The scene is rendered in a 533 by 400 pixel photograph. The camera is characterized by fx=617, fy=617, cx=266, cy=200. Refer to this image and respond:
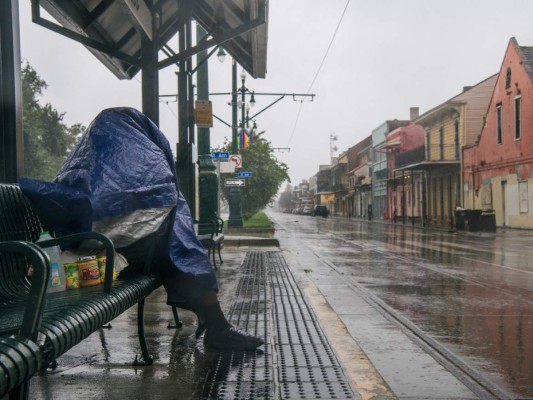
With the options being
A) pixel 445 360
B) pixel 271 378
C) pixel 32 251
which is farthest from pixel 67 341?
pixel 445 360

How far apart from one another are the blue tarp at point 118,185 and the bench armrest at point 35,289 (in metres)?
1.25

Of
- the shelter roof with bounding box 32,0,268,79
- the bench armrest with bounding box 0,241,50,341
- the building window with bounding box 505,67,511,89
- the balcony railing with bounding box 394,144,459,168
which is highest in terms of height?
the building window with bounding box 505,67,511,89

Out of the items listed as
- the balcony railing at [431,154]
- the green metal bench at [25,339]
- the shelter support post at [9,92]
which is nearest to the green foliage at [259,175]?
the balcony railing at [431,154]

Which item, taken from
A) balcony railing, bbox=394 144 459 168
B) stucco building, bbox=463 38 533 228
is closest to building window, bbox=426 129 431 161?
balcony railing, bbox=394 144 459 168

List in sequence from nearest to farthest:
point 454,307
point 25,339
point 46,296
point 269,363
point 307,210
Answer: point 25,339, point 46,296, point 269,363, point 454,307, point 307,210

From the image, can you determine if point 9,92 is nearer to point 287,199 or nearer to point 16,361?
point 16,361

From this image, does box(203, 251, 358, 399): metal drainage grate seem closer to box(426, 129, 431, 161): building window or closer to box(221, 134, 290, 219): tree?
box(221, 134, 290, 219): tree

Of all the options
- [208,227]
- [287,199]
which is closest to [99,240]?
[208,227]

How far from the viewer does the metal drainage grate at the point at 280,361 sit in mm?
3385

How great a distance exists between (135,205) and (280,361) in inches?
55.7

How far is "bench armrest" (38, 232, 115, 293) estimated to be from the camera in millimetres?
2826

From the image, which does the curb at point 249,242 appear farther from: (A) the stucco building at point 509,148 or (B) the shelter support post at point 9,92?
(A) the stucco building at point 509,148

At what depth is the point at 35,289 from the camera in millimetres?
2102

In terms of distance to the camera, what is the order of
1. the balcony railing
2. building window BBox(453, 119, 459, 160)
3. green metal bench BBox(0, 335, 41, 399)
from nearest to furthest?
green metal bench BBox(0, 335, 41, 399) < building window BBox(453, 119, 459, 160) < the balcony railing
